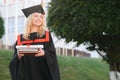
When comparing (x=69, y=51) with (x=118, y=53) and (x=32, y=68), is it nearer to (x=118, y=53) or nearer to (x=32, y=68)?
(x=118, y=53)

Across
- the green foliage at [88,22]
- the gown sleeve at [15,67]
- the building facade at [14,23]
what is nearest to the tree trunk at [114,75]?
the green foliage at [88,22]

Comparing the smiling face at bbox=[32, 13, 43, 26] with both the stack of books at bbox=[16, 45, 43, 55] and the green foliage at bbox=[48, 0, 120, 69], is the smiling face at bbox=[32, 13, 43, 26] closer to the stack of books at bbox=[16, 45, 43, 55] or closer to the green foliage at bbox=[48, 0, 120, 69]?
the stack of books at bbox=[16, 45, 43, 55]

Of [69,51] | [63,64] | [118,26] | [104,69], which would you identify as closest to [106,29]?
[118,26]

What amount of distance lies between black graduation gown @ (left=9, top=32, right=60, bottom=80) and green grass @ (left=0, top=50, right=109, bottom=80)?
6.16 meters

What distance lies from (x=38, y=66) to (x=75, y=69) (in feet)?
28.4

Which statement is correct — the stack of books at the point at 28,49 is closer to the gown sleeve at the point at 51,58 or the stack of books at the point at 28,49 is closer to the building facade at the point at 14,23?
the gown sleeve at the point at 51,58

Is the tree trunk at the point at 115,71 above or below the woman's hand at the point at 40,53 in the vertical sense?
below

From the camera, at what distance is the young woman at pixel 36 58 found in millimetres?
6766

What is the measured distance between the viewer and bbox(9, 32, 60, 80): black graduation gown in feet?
22.2

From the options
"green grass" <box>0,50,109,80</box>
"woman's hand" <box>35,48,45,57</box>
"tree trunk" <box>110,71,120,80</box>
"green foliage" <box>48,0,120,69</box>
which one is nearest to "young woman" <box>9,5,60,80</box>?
"woman's hand" <box>35,48,45,57</box>

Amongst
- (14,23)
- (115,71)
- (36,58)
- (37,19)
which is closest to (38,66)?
(36,58)

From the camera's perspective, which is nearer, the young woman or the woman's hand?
the woman's hand

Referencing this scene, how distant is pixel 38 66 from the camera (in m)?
6.86

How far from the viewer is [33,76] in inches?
271
